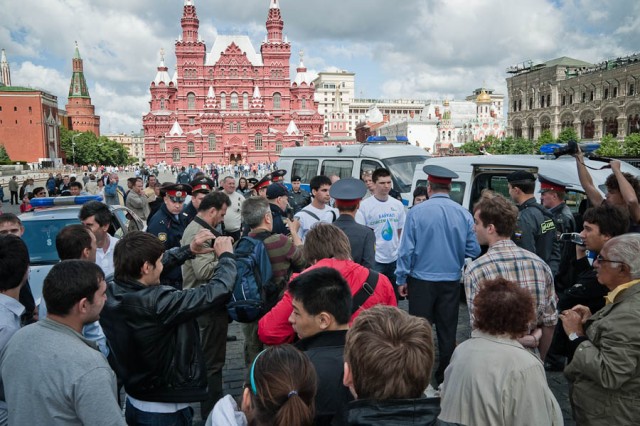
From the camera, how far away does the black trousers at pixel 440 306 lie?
4.52 metres

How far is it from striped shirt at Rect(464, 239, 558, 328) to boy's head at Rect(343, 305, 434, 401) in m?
1.60

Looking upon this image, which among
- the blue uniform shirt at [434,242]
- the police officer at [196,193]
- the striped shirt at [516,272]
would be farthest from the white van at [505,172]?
the police officer at [196,193]

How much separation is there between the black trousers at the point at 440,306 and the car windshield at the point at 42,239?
4552mm

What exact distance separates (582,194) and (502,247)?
3532 millimetres

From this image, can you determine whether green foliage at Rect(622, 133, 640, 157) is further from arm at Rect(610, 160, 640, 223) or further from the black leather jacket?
the black leather jacket

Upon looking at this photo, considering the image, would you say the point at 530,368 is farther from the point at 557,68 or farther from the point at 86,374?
the point at 557,68

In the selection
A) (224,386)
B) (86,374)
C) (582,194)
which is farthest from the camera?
(582,194)

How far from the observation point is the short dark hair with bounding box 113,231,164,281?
265 centimetres

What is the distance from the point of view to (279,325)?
9.14ft

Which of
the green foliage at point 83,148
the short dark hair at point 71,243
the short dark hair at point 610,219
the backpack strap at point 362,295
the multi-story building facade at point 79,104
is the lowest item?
the backpack strap at point 362,295

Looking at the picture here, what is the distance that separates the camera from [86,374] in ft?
6.72

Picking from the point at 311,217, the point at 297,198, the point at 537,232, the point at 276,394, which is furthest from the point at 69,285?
the point at 297,198

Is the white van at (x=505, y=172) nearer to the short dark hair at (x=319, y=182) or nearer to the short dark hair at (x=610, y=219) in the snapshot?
the short dark hair at (x=319, y=182)

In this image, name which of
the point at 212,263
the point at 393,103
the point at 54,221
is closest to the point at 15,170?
the point at 54,221
